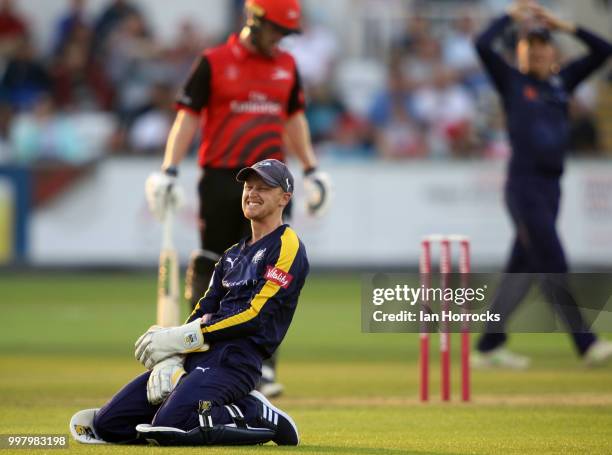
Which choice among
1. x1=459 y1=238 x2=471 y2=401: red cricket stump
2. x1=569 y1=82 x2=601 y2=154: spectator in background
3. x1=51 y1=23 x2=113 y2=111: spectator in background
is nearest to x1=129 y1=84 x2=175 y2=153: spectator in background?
x1=51 y1=23 x2=113 y2=111: spectator in background

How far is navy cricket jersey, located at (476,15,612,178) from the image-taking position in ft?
36.6

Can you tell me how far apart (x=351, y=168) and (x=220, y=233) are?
36.5ft

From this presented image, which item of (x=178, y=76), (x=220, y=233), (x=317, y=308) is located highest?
(x=178, y=76)

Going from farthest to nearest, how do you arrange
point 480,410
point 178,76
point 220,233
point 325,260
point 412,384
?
point 178,76 → point 325,260 → point 412,384 → point 220,233 → point 480,410

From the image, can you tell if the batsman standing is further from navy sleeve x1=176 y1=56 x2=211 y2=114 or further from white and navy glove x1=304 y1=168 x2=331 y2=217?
white and navy glove x1=304 y1=168 x2=331 y2=217

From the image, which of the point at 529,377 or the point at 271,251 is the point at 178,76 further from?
the point at 271,251

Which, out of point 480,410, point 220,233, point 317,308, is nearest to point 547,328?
point 480,410

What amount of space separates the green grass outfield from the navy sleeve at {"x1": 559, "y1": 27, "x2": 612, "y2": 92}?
2.25 m

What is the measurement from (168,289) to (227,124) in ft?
3.81

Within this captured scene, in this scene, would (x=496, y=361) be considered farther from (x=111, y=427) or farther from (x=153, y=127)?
(x=153, y=127)

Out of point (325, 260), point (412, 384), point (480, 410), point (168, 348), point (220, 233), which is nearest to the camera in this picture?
point (168, 348)

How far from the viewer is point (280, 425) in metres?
7.02

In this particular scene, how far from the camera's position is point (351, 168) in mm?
20703

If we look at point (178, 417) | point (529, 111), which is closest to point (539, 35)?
point (529, 111)
